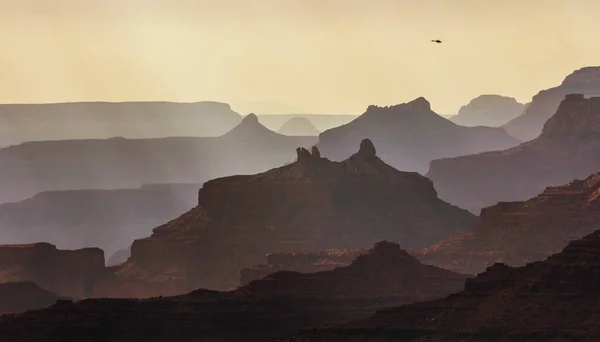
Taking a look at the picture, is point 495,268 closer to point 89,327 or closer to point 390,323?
point 390,323

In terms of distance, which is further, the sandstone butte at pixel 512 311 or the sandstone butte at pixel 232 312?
the sandstone butte at pixel 232 312

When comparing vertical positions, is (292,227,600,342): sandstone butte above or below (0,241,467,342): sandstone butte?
below

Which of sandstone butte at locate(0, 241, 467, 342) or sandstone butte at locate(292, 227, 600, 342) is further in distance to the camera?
sandstone butte at locate(0, 241, 467, 342)

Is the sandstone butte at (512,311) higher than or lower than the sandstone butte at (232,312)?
lower

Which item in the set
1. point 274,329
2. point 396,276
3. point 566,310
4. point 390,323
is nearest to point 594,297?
point 566,310
